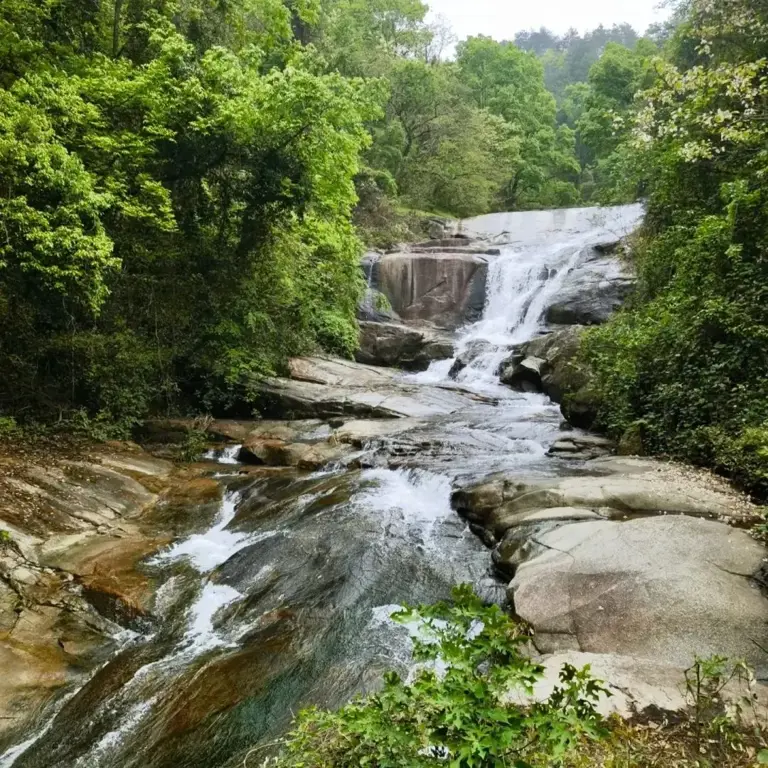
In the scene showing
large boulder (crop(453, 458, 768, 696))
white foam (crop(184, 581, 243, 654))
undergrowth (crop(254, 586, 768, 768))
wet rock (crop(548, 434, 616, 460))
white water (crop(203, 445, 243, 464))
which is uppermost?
undergrowth (crop(254, 586, 768, 768))

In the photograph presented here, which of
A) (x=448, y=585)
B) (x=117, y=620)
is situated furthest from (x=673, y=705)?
(x=117, y=620)

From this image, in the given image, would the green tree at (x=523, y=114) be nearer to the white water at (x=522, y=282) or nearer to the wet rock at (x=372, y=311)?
the white water at (x=522, y=282)

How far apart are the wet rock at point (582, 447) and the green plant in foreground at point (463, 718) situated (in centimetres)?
721

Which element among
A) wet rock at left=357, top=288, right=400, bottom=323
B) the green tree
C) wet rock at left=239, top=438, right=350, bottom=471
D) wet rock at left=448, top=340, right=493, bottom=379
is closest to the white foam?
wet rock at left=239, top=438, right=350, bottom=471

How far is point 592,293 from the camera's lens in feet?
59.7

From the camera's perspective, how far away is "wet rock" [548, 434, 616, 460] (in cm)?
930

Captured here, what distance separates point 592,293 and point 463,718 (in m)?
18.0

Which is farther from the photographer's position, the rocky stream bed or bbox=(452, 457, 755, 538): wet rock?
bbox=(452, 457, 755, 538): wet rock

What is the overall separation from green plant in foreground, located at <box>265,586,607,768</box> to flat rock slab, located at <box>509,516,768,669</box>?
167 centimetres

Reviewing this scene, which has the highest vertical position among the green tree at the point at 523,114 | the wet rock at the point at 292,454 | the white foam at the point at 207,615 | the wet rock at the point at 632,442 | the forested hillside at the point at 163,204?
the green tree at the point at 523,114

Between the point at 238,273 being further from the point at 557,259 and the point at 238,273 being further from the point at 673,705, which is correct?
the point at 557,259

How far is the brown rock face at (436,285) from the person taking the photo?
21.7 m

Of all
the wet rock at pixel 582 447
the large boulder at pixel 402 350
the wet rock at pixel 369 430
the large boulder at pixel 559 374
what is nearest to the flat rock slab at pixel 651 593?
the wet rock at pixel 582 447

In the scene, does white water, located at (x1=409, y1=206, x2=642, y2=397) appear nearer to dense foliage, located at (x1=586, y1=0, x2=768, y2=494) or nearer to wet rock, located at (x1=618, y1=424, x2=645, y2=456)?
dense foliage, located at (x1=586, y1=0, x2=768, y2=494)
